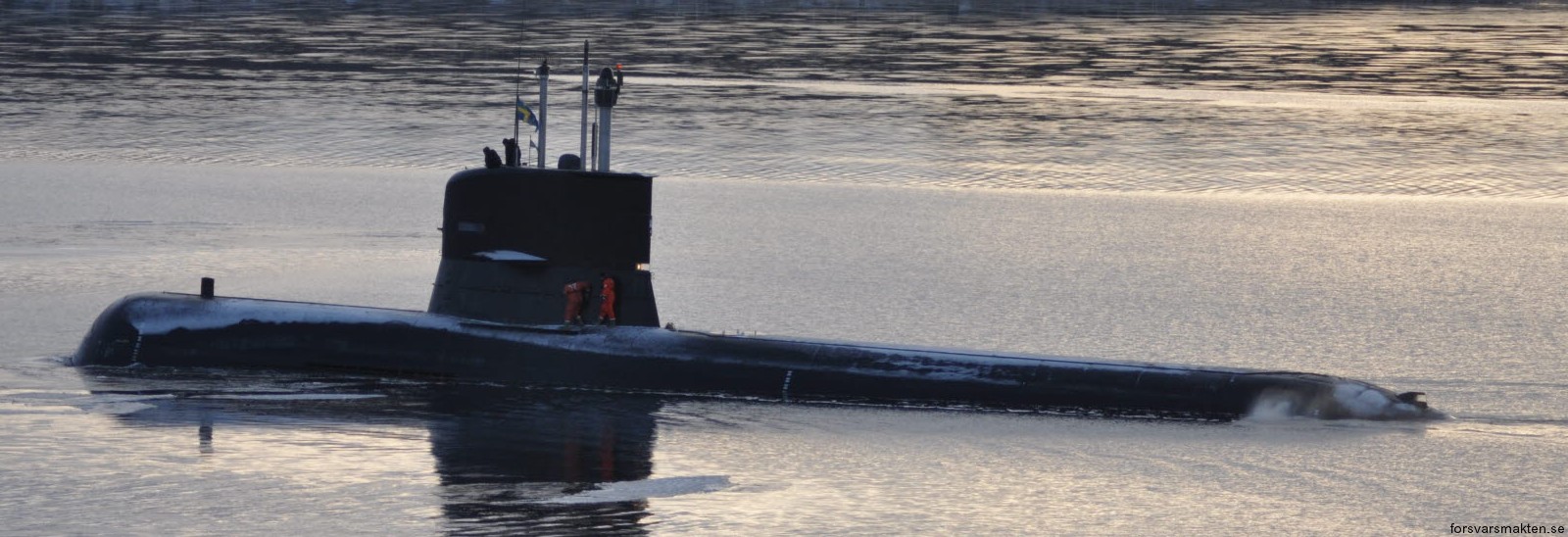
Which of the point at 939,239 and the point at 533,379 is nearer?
the point at 533,379

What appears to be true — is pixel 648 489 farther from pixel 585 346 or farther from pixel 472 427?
pixel 585 346

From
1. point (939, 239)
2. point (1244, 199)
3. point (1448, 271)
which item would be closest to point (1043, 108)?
point (1244, 199)

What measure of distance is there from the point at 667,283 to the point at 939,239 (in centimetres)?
572

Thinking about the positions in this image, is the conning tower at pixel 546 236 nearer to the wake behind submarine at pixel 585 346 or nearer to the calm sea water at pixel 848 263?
the wake behind submarine at pixel 585 346

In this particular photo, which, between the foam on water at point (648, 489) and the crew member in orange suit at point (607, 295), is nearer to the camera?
the foam on water at point (648, 489)

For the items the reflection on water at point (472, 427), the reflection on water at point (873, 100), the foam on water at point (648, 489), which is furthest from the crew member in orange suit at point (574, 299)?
the reflection on water at point (873, 100)

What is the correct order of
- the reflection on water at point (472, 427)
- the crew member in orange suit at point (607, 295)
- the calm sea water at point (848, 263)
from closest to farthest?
the reflection on water at point (472, 427)
the calm sea water at point (848, 263)
the crew member in orange suit at point (607, 295)

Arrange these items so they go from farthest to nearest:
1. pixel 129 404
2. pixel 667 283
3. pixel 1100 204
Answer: pixel 1100 204, pixel 667 283, pixel 129 404

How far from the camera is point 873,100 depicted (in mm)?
46562

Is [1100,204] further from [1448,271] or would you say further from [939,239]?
[1448,271]

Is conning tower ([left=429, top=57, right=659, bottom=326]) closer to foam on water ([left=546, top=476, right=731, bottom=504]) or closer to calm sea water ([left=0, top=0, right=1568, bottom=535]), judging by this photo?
calm sea water ([left=0, top=0, right=1568, bottom=535])

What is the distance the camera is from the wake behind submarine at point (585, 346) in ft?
55.8

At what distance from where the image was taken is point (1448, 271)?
27188 mm

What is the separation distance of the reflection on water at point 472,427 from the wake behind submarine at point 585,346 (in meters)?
0.31
